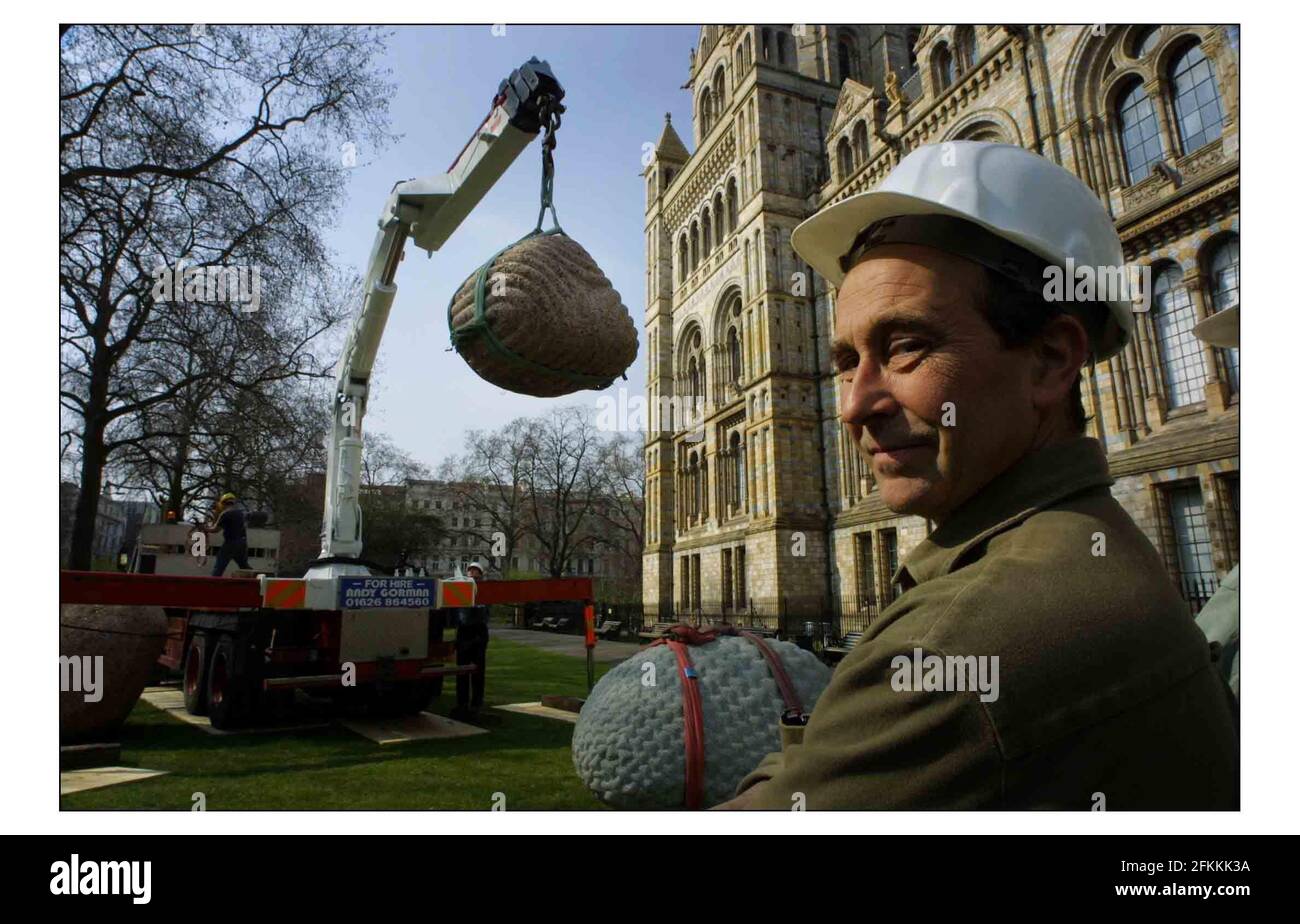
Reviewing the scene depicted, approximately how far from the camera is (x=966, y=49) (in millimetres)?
19594

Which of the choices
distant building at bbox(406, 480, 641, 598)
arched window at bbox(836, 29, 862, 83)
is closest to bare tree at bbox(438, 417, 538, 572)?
distant building at bbox(406, 480, 641, 598)

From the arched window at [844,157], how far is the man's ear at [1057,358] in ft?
84.5

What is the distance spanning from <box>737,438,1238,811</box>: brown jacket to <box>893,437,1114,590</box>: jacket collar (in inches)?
2.7

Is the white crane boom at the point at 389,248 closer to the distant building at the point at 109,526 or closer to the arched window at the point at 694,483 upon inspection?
the distant building at the point at 109,526

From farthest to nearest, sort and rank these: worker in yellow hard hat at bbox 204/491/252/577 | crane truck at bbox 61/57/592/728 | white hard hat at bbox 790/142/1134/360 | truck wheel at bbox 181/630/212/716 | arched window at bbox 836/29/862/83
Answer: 1. arched window at bbox 836/29/862/83
2. worker in yellow hard hat at bbox 204/491/252/577
3. truck wheel at bbox 181/630/212/716
4. crane truck at bbox 61/57/592/728
5. white hard hat at bbox 790/142/1134/360

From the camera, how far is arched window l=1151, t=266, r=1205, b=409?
13.5 meters

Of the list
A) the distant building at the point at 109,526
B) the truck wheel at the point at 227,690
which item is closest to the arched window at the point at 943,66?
the truck wheel at the point at 227,690

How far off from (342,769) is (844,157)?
25390mm

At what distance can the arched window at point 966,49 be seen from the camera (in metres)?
19.1

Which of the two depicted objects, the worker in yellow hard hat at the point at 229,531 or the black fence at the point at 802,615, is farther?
the black fence at the point at 802,615

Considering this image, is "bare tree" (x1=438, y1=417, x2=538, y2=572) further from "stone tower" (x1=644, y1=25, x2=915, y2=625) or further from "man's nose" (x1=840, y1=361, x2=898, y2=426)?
"man's nose" (x1=840, y1=361, x2=898, y2=426)
